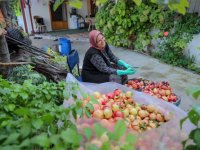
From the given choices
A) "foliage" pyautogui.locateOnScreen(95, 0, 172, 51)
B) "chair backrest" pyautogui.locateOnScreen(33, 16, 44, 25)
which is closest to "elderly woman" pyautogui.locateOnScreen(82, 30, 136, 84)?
"foliage" pyautogui.locateOnScreen(95, 0, 172, 51)

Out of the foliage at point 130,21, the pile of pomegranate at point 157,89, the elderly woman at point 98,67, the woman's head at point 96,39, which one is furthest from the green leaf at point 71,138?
the foliage at point 130,21

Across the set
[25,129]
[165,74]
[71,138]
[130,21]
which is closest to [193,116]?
[71,138]

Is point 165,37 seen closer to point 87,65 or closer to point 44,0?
point 87,65

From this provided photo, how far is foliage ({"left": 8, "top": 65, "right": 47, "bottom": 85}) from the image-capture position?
2915 millimetres

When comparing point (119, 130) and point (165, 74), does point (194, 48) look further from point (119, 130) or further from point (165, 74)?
point (119, 130)

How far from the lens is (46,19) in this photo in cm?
1399

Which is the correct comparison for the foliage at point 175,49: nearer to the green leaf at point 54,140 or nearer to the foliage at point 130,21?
the foliage at point 130,21

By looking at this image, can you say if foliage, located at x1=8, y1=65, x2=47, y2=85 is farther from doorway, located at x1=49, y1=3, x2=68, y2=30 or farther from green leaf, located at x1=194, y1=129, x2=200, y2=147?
doorway, located at x1=49, y1=3, x2=68, y2=30

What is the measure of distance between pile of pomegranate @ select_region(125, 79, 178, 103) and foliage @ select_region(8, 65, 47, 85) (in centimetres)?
110

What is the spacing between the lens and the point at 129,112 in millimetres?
1798

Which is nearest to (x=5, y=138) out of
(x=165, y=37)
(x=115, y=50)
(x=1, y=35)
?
(x=1, y=35)

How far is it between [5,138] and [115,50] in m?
7.38

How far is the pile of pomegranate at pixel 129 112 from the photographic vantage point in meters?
1.59

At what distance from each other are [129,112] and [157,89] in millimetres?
966
